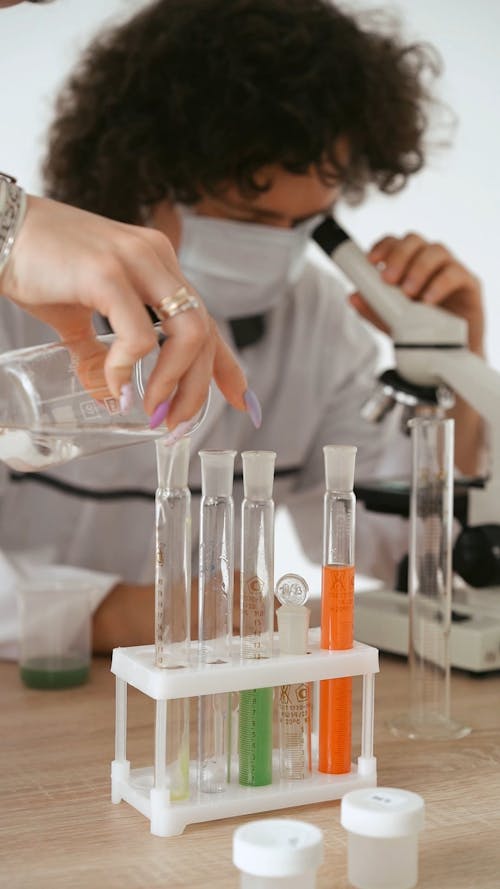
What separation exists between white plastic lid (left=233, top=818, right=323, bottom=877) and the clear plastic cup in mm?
565

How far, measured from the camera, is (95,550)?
76.6 inches

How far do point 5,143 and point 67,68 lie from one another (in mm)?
228

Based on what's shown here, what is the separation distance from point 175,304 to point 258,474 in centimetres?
16

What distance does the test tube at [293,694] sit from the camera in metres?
0.90

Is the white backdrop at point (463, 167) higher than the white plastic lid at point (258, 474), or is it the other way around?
the white backdrop at point (463, 167)

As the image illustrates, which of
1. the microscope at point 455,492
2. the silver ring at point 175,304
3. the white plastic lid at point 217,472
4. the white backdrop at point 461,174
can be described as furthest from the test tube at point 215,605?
the white backdrop at point 461,174

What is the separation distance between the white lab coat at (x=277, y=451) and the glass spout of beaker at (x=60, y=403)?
0.80 meters

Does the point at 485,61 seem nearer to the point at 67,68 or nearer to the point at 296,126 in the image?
the point at 67,68

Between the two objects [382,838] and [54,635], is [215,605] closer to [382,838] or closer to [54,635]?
[382,838]

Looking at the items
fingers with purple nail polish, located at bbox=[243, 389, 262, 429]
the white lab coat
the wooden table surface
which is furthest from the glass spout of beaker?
the white lab coat

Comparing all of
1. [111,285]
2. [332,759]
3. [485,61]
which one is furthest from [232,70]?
[485,61]

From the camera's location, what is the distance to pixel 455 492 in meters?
1.52

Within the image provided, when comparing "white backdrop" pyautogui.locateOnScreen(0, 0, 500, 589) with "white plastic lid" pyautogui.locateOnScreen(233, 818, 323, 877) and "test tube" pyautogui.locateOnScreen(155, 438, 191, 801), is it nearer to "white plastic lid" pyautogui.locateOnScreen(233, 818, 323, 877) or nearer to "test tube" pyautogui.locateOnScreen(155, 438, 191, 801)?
"test tube" pyautogui.locateOnScreen(155, 438, 191, 801)

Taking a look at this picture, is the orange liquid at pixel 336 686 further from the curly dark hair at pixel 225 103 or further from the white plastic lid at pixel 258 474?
the curly dark hair at pixel 225 103
